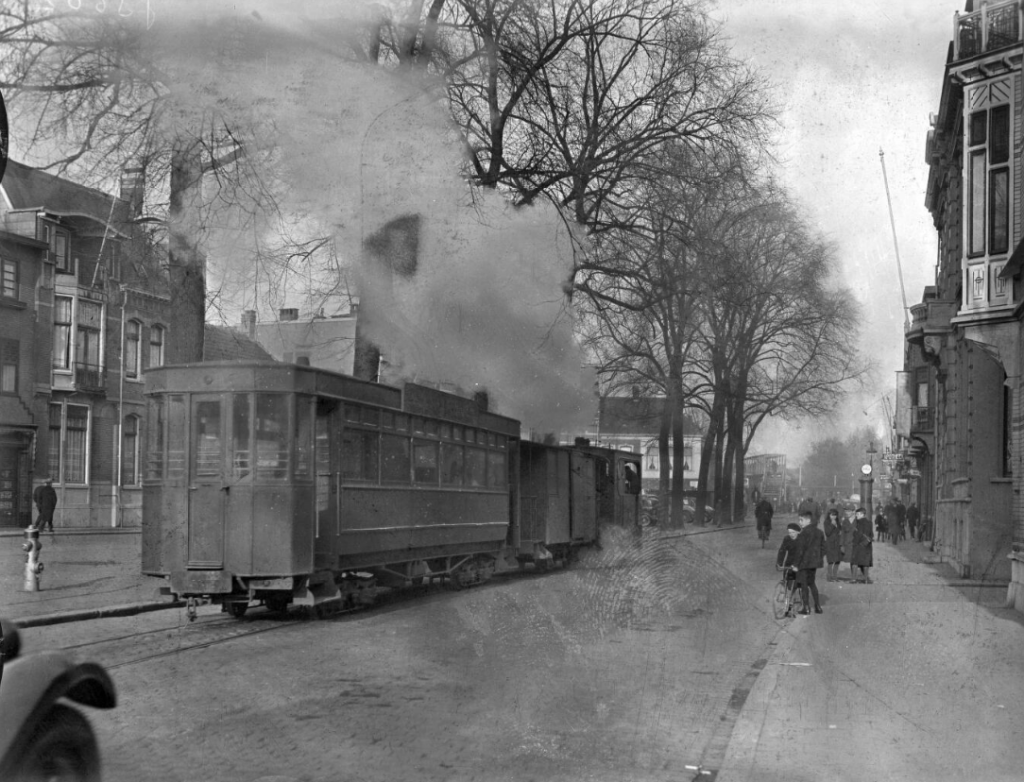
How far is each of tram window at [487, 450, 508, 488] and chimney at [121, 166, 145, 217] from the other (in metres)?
9.61

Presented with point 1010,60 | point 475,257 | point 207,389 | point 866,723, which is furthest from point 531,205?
point 866,723

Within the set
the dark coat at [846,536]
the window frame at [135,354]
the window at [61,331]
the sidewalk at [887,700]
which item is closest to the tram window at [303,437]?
the window frame at [135,354]

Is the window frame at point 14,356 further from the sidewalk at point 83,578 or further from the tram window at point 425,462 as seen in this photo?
the tram window at point 425,462

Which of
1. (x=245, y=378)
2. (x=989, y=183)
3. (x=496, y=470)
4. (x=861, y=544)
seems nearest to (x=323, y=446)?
(x=245, y=378)

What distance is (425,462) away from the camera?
14742 millimetres

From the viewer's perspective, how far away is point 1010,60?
669 inches

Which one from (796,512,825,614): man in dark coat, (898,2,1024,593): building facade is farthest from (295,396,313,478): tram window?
(898,2,1024,593): building facade

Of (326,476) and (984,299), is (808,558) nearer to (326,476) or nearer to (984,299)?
(984,299)

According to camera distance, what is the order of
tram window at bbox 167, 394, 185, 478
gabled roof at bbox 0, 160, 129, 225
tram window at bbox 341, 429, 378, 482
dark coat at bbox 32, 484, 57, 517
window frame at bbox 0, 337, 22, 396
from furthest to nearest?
tram window at bbox 341, 429, 378, 482 → tram window at bbox 167, 394, 185, 478 → dark coat at bbox 32, 484, 57, 517 → window frame at bbox 0, 337, 22, 396 → gabled roof at bbox 0, 160, 129, 225

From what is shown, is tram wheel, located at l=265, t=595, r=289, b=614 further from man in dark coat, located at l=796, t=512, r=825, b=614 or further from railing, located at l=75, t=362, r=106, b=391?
man in dark coat, located at l=796, t=512, r=825, b=614

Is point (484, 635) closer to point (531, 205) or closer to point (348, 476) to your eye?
point (348, 476)

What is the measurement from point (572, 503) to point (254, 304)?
11883 mm

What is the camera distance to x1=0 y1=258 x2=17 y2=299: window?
4.72 m

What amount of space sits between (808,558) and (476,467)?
198 inches
